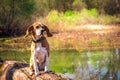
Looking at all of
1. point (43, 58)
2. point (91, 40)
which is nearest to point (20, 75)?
point (43, 58)

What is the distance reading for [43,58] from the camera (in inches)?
270

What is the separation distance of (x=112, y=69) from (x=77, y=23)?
13.8 m

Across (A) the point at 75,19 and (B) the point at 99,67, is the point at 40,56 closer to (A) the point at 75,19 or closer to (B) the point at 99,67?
(B) the point at 99,67

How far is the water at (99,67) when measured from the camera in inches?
458

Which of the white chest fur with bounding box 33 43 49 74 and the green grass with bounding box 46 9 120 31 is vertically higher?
the white chest fur with bounding box 33 43 49 74

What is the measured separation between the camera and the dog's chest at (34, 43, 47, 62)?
6684 millimetres

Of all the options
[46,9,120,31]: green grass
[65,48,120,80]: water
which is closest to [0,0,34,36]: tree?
[46,9,120,31]: green grass

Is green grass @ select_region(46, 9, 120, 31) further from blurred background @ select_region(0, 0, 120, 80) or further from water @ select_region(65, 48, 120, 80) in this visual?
water @ select_region(65, 48, 120, 80)

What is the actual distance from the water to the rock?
3913 millimetres

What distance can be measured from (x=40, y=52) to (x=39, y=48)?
97 millimetres

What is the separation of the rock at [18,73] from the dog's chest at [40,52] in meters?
0.35

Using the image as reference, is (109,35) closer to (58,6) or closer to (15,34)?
(15,34)

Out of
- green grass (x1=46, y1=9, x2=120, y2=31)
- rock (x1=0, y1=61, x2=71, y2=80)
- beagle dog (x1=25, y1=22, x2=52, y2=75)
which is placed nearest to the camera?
rock (x1=0, y1=61, x2=71, y2=80)

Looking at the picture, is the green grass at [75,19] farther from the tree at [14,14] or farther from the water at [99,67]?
the water at [99,67]
